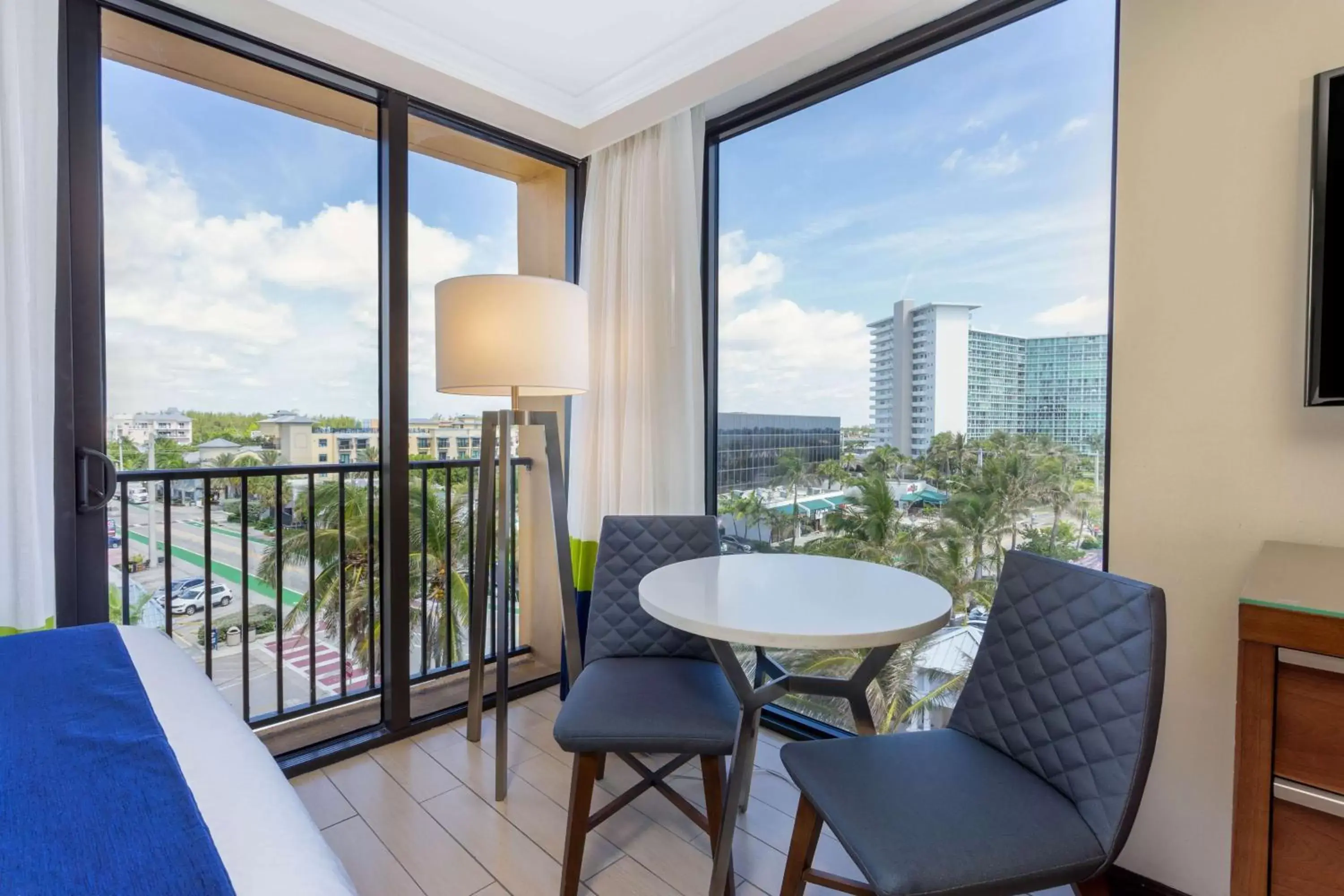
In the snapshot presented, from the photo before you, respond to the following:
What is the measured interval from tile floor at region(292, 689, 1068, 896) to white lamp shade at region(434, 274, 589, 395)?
53.4 inches

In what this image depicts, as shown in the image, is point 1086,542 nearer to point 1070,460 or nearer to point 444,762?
point 1070,460

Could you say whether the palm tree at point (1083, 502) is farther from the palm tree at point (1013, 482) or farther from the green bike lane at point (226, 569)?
the green bike lane at point (226, 569)

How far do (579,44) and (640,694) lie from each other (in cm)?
227

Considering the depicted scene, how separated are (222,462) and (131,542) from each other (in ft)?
1.18

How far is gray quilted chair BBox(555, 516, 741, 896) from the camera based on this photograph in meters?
1.52

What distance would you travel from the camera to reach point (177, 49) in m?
1.98

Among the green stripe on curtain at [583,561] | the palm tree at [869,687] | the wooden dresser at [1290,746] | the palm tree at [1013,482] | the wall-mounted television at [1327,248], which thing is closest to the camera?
the wooden dresser at [1290,746]

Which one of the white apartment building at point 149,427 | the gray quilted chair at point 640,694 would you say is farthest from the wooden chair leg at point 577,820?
the white apartment building at point 149,427

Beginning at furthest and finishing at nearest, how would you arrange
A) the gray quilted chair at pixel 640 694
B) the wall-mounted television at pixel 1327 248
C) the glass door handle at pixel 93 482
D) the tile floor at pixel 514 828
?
the glass door handle at pixel 93 482
the tile floor at pixel 514 828
the gray quilted chair at pixel 640 694
the wall-mounted television at pixel 1327 248

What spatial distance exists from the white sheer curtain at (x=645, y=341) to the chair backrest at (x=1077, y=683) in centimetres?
127

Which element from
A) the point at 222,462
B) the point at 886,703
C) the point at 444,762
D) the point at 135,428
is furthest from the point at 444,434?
the point at 886,703

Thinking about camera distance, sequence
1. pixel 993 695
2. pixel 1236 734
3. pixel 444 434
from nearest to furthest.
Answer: pixel 1236 734, pixel 993 695, pixel 444 434

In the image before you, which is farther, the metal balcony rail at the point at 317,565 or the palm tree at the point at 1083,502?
the metal balcony rail at the point at 317,565

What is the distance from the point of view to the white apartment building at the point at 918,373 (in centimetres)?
202
